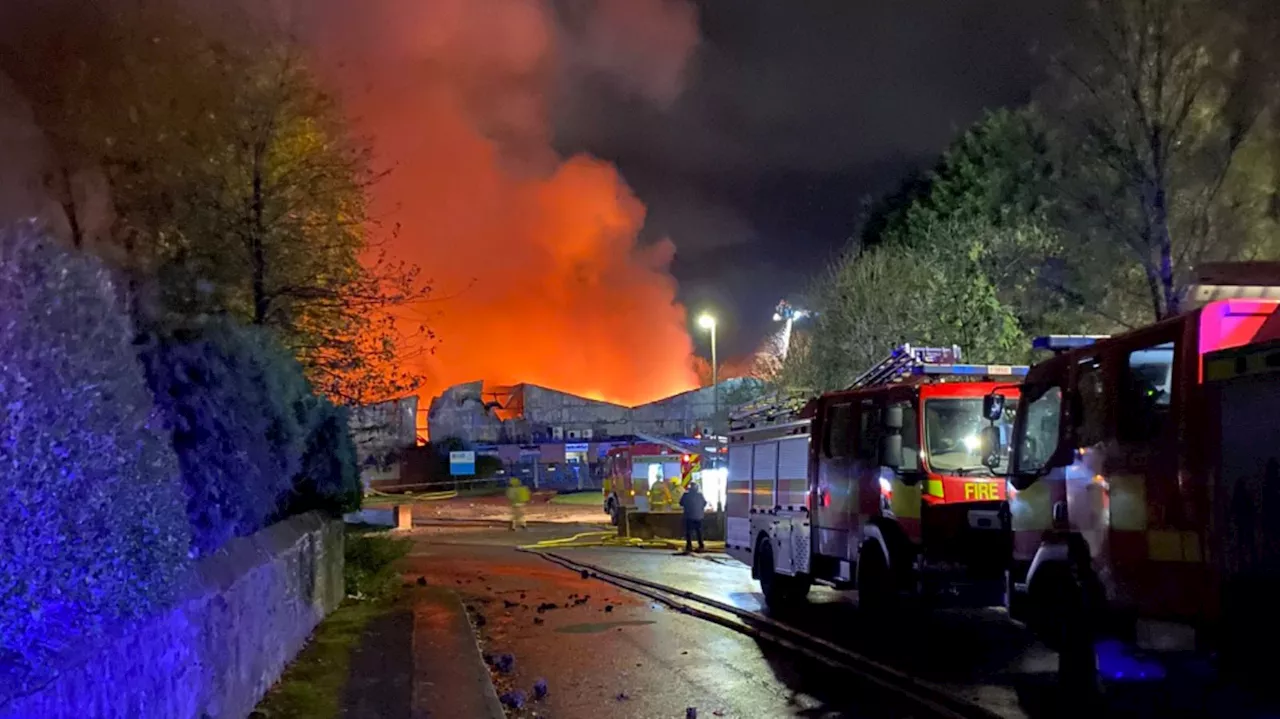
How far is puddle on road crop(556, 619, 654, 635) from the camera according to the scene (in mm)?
12800

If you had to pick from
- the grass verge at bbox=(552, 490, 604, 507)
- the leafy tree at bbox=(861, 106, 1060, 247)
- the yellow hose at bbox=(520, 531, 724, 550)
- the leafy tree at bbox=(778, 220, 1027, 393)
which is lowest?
the grass verge at bbox=(552, 490, 604, 507)

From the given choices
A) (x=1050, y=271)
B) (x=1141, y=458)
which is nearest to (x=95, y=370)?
(x=1141, y=458)

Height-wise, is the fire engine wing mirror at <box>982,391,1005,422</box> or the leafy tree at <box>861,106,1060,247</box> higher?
the leafy tree at <box>861,106,1060,247</box>

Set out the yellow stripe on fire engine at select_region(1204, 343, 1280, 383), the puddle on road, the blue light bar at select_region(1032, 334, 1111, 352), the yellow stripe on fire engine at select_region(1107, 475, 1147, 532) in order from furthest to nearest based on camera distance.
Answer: the puddle on road, the blue light bar at select_region(1032, 334, 1111, 352), the yellow stripe on fire engine at select_region(1107, 475, 1147, 532), the yellow stripe on fire engine at select_region(1204, 343, 1280, 383)

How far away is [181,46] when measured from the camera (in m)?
12.7

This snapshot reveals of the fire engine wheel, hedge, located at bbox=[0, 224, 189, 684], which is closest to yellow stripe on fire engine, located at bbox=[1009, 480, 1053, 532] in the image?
hedge, located at bbox=[0, 224, 189, 684]

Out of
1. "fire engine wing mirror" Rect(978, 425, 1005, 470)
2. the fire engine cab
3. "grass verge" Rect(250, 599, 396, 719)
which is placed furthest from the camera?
the fire engine cab

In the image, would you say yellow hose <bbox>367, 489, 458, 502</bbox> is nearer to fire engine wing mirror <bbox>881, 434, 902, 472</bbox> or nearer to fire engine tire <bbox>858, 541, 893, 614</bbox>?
fire engine tire <bbox>858, 541, 893, 614</bbox>

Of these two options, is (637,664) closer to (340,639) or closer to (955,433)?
(340,639)

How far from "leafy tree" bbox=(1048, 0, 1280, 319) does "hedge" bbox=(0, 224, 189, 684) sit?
14.7 metres

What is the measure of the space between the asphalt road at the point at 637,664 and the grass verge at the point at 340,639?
1262mm

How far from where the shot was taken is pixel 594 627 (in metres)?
13.2

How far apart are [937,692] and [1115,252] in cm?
1059

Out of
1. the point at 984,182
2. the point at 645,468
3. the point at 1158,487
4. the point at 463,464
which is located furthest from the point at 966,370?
the point at 463,464
